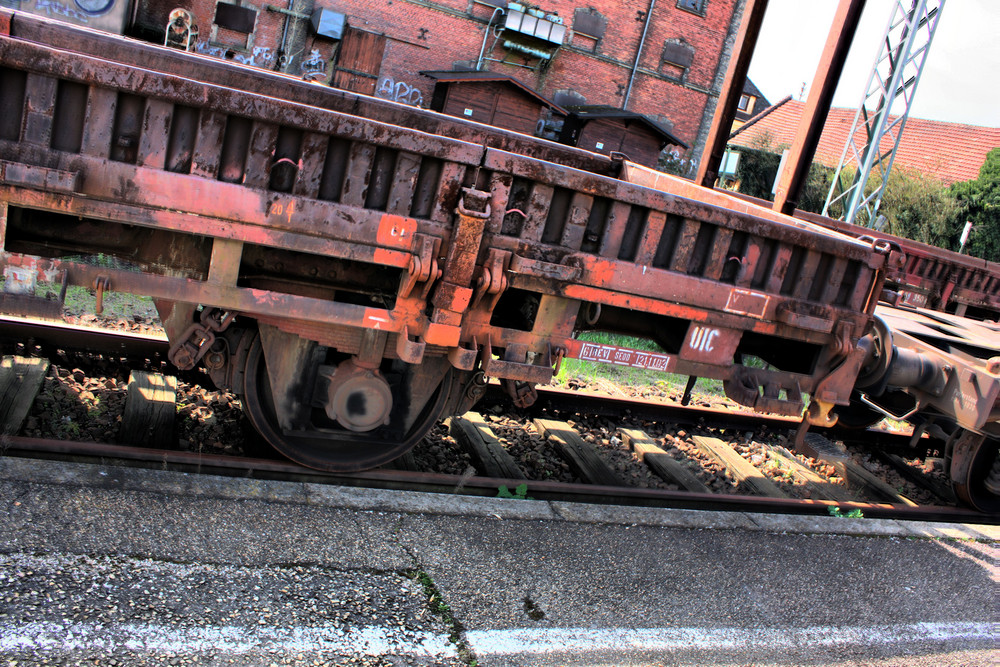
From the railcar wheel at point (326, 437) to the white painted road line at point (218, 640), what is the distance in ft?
5.48

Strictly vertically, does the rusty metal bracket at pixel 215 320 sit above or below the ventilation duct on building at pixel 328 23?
below

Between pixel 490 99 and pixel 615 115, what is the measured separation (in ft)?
14.3

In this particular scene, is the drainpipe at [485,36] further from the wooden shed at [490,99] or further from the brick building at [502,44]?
the wooden shed at [490,99]

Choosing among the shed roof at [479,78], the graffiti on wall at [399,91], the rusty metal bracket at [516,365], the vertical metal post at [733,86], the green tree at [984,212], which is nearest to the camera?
the rusty metal bracket at [516,365]

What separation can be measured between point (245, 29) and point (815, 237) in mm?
22802

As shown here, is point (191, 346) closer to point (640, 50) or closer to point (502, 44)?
point (502, 44)

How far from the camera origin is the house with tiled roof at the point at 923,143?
39.6 metres

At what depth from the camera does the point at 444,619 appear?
3174 mm

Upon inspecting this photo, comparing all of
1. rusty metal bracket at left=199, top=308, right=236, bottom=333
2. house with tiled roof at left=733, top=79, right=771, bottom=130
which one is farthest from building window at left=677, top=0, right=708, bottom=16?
rusty metal bracket at left=199, top=308, right=236, bottom=333

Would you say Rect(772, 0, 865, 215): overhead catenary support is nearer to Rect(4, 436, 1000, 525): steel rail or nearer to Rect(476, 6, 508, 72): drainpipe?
Rect(4, 436, 1000, 525): steel rail

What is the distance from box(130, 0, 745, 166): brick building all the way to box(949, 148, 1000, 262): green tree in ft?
43.2

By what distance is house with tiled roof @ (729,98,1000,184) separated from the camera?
39.6 meters

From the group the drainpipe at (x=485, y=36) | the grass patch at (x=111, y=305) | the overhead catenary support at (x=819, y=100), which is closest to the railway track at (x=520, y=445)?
the grass patch at (x=111, y=305)

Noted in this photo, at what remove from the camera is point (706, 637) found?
351 centimetres
